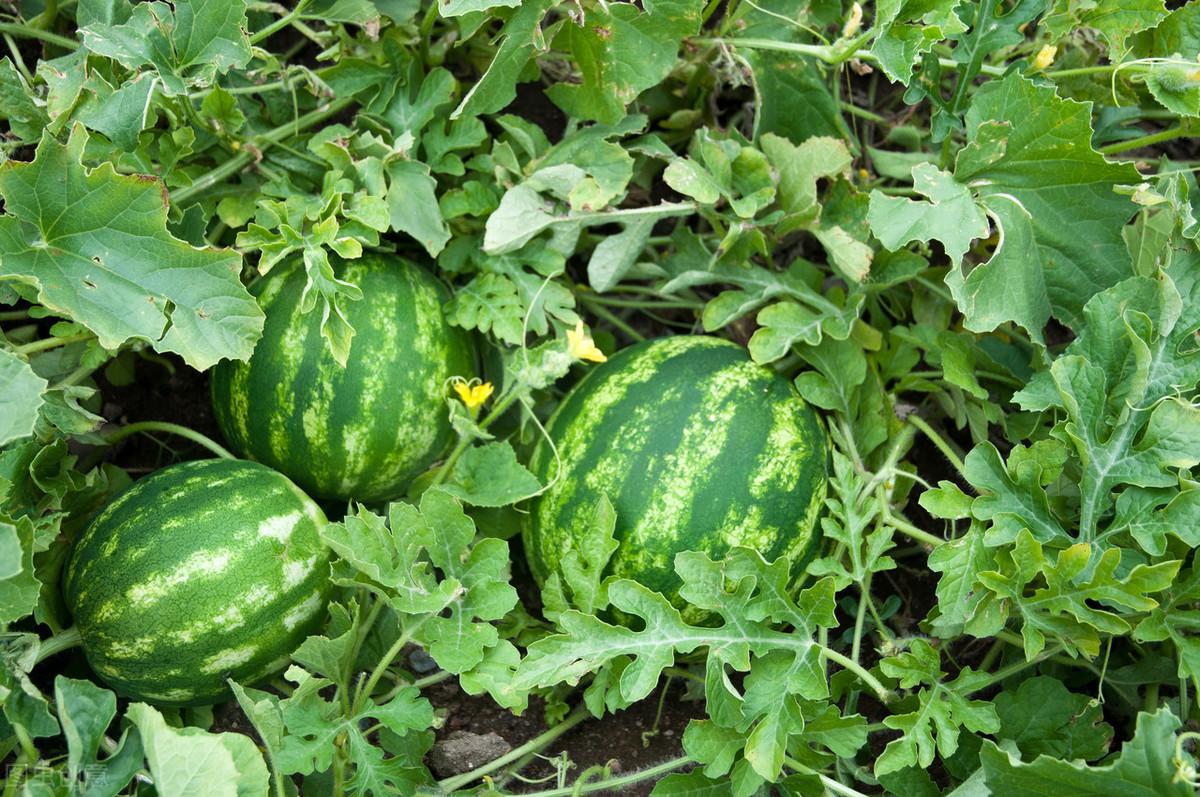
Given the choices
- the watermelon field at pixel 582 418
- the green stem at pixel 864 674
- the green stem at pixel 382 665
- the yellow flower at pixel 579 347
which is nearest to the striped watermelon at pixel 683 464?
the watermelon field at pixel 582 418

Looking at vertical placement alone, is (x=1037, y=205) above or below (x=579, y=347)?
above

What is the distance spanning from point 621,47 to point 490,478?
1024mm

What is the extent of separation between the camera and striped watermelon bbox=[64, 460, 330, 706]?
6.87ft

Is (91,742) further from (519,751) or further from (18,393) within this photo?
(519,751)

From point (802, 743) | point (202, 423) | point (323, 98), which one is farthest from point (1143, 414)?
point (202, 423)

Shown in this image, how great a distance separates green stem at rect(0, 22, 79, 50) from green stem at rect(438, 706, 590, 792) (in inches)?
74.1

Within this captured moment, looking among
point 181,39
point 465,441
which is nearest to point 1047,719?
point 465,441

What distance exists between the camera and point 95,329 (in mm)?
2031

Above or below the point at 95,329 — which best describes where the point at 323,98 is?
above

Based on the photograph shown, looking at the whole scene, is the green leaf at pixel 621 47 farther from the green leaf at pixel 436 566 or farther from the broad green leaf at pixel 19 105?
the broad green leaf at pixel 19 105

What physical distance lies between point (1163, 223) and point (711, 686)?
1.39m

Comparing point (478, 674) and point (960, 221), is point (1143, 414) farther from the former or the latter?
point (478, 674)

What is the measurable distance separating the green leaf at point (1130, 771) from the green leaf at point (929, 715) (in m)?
0.12

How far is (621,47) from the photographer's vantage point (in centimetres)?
241
